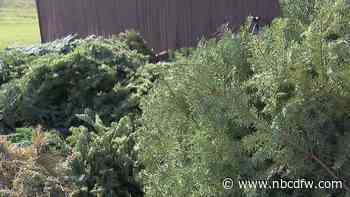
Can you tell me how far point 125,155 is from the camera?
3.42 meters

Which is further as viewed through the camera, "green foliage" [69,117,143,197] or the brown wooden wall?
the brown wooden wall

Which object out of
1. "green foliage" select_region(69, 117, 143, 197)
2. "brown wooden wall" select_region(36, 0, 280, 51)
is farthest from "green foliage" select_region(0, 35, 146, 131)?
"brown wooden wall" select_region(36, 0, 280, 51)

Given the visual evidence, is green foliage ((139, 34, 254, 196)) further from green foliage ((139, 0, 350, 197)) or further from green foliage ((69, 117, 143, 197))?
green foliage ((69, 117, 143, 197))

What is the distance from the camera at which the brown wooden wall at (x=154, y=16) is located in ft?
26.6

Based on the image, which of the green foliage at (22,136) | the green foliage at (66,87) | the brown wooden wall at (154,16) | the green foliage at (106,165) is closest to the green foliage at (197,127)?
the green foliage at (106,165)

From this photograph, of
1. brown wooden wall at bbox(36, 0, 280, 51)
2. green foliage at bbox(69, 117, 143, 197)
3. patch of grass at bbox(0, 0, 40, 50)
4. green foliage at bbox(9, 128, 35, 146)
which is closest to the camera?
green foliage at bbox(69, 117, 143, 197)

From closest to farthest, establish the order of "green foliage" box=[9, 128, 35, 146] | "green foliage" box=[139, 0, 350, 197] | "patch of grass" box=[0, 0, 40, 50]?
1. "green foliage" box=[139, 0, 350, 197]
2. "green foliage" box=[9, 128, 35, 146]
3. "patch of grass" box=[0, 0, 40, 50]

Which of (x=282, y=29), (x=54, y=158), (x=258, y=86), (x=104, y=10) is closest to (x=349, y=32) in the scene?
(x=282, y=29)

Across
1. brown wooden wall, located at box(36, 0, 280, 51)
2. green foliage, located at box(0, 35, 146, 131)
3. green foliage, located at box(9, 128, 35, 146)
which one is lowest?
green foliage, located at box(9, 128, 35, 146)
